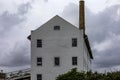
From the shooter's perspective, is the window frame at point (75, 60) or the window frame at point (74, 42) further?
the window frame at point (74, 42)

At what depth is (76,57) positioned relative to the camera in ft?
227

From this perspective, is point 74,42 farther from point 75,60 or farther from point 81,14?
point 81,14

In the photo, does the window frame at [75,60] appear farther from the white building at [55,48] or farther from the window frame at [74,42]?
the window frame at [74,42]

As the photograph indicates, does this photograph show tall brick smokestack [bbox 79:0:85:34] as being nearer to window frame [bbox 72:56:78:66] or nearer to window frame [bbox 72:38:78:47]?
window frame [bbox 72:38:78:47]

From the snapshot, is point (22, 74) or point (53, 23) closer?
point (53, 23)

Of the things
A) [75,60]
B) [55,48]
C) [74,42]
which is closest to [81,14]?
[74,42]

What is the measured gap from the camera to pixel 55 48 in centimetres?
6994

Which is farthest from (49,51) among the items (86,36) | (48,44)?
(86,36)

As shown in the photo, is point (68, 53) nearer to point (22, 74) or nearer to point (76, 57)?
point (76, 57)

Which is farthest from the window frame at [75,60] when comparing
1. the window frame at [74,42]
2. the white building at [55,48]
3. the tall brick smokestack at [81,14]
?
the tall brick smokestack at [81,14]

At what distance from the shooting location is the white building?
69.1 meters

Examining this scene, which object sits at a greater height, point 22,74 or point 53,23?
point 53,23

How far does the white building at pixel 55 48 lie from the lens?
69125 millimetres

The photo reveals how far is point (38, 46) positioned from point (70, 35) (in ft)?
17.8
